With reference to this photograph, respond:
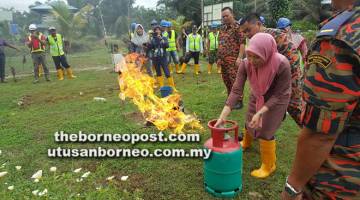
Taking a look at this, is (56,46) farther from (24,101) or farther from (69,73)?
(24,101)

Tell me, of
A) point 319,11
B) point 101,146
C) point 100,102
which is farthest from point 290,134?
point 319,11

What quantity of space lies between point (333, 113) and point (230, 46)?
5.20 metres

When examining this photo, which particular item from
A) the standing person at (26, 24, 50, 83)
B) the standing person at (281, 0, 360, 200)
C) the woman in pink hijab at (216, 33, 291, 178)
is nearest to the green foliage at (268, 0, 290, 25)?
the standing person at (26, 24, 50, 83)

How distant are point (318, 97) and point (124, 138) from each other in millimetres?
4370

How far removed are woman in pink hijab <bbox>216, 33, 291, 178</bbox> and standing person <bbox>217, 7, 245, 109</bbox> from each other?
8.31 ft

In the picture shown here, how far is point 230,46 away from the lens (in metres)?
6.24

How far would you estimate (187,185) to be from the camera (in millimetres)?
3707

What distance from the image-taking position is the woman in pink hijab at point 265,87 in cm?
305

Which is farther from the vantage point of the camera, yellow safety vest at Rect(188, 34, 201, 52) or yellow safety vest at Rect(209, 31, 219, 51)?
yellow safety vest at Rect(209, 31, 219, 51)

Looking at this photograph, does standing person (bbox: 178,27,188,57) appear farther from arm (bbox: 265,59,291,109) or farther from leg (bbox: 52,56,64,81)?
arm (bbox: 265,59,291,109)

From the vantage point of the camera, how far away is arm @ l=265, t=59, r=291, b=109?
3.31m

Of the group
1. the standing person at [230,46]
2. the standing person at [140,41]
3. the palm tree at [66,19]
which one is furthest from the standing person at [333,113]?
the palm tree at [66,19]

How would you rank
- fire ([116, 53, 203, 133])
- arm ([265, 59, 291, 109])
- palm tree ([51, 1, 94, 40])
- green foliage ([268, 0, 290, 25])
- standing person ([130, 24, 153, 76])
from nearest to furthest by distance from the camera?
arm ([265, 59, 291, 109])
fire ([116, 53, 203, 133])
standing person ([130, 24, 153, 76])
green foliage ([268, 0, 290, 25])
palm tree ([51, 1, 94, 40])

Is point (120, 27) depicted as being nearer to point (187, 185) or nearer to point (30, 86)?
point (30, 86)
